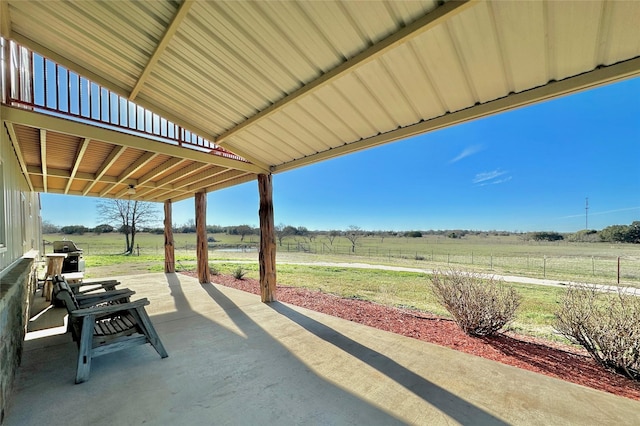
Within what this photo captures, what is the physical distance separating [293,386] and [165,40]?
3.07 meters

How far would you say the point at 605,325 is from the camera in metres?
2.59

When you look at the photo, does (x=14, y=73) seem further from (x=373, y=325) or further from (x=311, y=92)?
(x=373, y=325)

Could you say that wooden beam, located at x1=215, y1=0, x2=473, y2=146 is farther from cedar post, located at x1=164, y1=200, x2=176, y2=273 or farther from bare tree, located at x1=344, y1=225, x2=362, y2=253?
bare tree, located at x1=344, y1=225, x2=362, y2=253

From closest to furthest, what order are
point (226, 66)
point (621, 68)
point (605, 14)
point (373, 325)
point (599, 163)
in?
point (605, 14), point (621, 68), point (226, 66), point (373, 325), point (599, 163)

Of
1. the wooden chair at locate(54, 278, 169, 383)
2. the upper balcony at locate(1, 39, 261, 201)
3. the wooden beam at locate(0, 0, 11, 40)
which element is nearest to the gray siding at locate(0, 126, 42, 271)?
the upper balcony at locate(1, 39, 261, 201)

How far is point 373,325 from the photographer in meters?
3.75

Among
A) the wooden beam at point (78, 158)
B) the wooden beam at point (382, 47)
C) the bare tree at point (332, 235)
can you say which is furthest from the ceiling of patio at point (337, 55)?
the bare tree at point (332, 235)

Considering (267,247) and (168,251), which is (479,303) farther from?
(168,251)

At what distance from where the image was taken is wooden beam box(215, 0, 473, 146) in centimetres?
150

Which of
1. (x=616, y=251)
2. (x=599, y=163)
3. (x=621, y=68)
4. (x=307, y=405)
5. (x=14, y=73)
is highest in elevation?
(x=599, y=163)

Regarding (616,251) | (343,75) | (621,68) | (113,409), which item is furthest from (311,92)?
(616,251)

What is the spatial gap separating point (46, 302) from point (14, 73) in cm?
459

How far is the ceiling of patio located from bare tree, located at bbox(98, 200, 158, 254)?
65.1 feet

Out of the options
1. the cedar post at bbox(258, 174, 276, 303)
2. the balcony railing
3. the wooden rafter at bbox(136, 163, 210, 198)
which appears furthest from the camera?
the cedar post at bbox(258, 174, 276, 303)
